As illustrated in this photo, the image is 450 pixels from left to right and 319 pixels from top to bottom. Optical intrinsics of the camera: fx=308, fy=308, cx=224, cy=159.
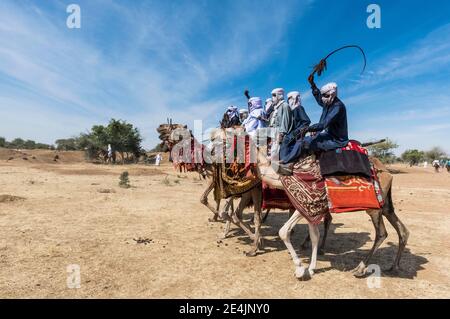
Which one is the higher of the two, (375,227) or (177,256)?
(375,227)

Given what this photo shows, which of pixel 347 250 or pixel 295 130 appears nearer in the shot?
pixel 295 130

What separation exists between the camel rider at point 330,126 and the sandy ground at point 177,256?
2.33m

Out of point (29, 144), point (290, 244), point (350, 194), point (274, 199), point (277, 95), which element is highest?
point (29, 144)

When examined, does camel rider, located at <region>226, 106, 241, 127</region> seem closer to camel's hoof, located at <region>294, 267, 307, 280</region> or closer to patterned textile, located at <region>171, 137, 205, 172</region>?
patterned textile, located at <region>171, 137, 205, 172</region>

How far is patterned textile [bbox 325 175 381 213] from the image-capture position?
5113 mm

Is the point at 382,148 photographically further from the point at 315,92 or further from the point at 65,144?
the point at 65,144

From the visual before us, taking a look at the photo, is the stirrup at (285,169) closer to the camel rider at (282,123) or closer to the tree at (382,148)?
the camel rider at (282,123)

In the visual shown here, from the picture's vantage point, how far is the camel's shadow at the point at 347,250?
596 cm

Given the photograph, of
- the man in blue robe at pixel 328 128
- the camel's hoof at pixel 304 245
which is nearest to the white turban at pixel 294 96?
the man in blue robe at pixel 328 128

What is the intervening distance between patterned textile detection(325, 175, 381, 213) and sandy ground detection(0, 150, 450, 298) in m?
1.28

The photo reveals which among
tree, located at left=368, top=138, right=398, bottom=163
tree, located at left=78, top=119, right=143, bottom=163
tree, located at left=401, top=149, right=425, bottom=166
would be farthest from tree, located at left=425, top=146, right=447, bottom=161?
tree, located at left=78, top=119, right=143, bottom=163

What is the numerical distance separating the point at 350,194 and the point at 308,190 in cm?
69

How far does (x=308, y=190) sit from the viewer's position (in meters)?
5.45

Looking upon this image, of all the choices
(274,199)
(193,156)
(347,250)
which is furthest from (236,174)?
(347,250)
